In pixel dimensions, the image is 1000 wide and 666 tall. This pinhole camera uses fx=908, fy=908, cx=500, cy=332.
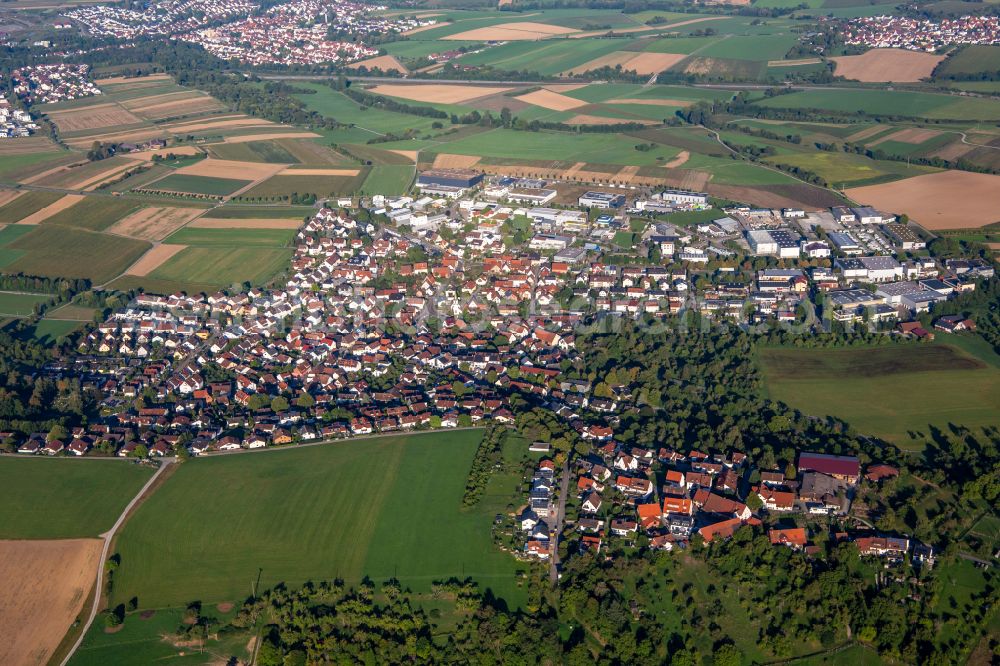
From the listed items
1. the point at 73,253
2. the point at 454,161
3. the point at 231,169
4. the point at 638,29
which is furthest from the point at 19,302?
the point at 638,29

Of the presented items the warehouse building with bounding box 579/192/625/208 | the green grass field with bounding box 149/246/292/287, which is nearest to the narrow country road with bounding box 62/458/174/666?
the green grass field with bounding box 149/246/292/287

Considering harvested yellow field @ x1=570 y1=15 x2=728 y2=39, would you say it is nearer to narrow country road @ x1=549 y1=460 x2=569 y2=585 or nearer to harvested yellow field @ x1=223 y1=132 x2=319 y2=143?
harvested yellow field @ x1=223 y1=132 x2=319 y2=143

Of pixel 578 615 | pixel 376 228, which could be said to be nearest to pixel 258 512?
pixel 578 615

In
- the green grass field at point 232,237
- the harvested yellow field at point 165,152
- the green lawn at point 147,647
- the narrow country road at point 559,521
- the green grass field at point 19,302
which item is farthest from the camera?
the harvested yellow field at point 165,152

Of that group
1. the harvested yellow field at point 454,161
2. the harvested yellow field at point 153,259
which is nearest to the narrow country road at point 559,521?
the harvested yellow field at point 153,259

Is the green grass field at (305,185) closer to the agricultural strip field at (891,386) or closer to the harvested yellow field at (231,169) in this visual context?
the harvested yellow field at (231,169)

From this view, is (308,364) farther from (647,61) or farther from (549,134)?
(647,61)
